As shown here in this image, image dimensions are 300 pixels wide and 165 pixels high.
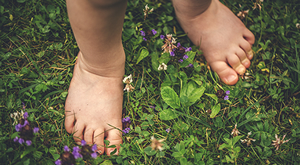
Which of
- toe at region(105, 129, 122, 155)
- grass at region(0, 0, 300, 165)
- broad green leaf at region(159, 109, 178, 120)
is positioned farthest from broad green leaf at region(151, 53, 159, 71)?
toe at region(105, 129, 122, 155)

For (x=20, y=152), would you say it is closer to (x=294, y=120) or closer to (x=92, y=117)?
(x=92, y=117)

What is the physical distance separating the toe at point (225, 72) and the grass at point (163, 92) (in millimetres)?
50

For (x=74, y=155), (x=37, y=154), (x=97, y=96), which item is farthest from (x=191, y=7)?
(x=37, y=154)

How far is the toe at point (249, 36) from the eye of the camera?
6.40ft

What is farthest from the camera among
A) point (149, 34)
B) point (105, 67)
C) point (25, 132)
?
point (149, 34)

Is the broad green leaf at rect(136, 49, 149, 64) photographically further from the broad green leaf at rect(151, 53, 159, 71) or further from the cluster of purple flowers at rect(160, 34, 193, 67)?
the cluster of purple flowers at rect(160, 34, 193, 67)

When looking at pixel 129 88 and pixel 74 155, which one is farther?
pixel 129 88

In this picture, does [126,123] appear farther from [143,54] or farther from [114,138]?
[143,54]

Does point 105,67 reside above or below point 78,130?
above

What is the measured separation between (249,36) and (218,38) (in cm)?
31

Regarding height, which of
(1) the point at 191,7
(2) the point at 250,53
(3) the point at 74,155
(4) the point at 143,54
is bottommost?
(2) the point at 250,53

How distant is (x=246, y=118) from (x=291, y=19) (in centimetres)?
115

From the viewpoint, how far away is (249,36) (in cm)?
195

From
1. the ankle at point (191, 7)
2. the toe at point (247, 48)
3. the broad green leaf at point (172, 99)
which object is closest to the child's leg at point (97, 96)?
the broad green leaf at point (172, 99)
